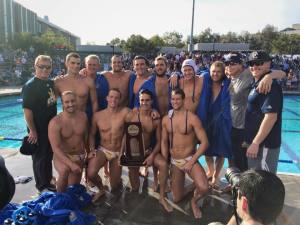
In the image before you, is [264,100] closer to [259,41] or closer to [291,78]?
[291,78]

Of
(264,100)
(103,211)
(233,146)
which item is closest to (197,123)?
(233,146)

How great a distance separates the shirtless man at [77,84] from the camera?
4.35 m

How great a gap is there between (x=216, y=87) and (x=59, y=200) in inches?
88.8

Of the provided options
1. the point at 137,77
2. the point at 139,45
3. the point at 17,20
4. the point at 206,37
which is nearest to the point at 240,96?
the point at 137,77

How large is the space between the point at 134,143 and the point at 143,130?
0.20 m

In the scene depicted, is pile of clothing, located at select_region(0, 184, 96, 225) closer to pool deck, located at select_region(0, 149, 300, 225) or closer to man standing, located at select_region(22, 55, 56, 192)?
pool deck, located at select_region(0, 149, 300, 225)

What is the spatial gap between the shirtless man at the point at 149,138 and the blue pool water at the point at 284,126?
3.49 metres

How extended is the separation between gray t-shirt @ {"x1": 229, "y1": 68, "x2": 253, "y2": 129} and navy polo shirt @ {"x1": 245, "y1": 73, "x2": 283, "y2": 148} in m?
0.54

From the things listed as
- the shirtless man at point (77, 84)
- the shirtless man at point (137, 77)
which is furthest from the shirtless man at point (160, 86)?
the shirtless man at point (77, 84)

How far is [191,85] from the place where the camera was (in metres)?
4.27

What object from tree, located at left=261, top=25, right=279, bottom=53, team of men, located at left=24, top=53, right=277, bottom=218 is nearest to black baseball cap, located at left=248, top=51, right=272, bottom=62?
team of men, located at left=24, top=53, right=277, bottom=218

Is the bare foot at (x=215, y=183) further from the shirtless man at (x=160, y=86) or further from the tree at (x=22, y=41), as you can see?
the tree at (x=22, y=41)

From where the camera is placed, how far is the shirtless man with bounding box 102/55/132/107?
470cm

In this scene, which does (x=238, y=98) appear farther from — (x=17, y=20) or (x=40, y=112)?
(x=17, y=20)
